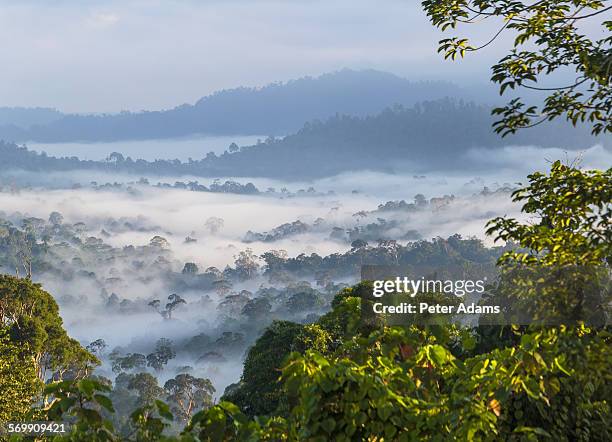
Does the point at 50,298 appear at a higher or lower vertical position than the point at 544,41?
lower

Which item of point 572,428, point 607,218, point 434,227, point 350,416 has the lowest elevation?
point 434,227

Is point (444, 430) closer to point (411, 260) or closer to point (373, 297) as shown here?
point (373, 297)

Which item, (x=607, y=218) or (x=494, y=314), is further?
(x=494, y=314)

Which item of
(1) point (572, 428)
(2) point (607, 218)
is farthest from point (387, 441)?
(2) point (607, 218)

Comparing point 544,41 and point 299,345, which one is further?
point 299,345

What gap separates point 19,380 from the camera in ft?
56.7

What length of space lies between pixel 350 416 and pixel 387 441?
0.66 ft

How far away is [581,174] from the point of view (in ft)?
18.1

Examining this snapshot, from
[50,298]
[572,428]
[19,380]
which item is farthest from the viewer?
[50,298]

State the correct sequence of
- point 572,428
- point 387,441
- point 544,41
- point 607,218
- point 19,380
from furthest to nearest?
point 19,380
point 544,41
point 607,218
point 572,428
point 387,441

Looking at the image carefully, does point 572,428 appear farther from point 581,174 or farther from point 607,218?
point 581,174

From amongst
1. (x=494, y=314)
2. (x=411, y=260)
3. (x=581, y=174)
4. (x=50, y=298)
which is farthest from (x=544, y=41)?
(x=411, y=260)

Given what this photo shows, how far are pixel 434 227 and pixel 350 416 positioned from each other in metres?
163

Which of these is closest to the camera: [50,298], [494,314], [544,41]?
[544,41]
